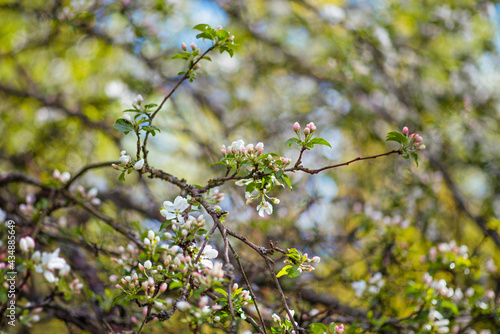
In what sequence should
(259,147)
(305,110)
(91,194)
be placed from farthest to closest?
(305,110)
(91,194)
(259,147)

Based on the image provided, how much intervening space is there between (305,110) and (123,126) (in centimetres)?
316

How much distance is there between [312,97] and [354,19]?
107cm

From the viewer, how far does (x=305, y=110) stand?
4.48 metres

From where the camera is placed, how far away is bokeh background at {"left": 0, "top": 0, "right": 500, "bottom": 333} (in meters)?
3.39

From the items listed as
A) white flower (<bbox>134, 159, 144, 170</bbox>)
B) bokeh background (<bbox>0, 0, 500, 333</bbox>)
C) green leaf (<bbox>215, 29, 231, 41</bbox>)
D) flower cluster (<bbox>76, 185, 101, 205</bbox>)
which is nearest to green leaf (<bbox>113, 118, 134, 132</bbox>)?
white flower (<bbox>134, 159, 144, 170</bbox>)

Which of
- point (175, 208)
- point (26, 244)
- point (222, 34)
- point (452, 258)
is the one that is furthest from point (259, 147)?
point (452, 258)

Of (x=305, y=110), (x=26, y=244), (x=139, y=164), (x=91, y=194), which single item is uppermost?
(x=305, y=110)

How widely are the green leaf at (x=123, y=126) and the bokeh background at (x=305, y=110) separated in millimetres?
1561

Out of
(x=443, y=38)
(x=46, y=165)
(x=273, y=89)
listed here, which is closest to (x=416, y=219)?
(x=273, y=89)

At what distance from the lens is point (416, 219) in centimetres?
401

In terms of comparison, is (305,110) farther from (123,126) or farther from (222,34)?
(123,126)

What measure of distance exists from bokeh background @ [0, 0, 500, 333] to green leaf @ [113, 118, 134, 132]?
5.12 feet

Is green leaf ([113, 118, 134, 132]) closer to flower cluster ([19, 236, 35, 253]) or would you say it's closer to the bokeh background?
flower cluster ([19, 236, 35, 253])

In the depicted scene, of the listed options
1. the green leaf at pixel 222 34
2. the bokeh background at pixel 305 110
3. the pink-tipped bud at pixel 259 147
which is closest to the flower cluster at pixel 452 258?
the bokeh background at pixel 305 110
